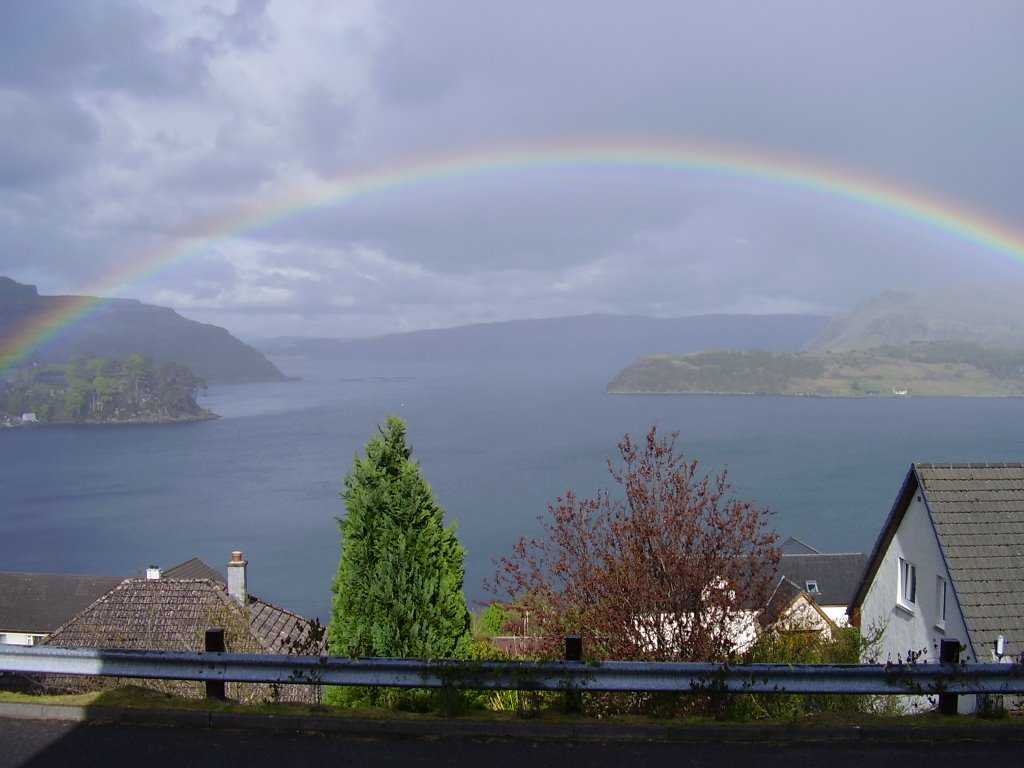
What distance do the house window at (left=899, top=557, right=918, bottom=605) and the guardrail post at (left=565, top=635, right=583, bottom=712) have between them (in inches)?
490

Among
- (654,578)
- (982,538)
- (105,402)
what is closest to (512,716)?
(654,578)

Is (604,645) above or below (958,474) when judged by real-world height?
below

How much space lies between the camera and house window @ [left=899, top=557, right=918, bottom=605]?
16406 mm

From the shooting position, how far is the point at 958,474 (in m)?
15.1

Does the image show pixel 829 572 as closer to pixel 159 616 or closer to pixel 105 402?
pixel 159 616

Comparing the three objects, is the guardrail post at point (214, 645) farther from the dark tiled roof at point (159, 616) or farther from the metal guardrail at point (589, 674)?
the dark tiled roof at point (159, 616)

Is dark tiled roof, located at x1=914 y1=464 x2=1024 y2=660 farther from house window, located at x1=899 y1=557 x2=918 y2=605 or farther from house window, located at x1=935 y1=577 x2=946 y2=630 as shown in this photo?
house window, located at x1=899 y1=557 x2=918 y2=605

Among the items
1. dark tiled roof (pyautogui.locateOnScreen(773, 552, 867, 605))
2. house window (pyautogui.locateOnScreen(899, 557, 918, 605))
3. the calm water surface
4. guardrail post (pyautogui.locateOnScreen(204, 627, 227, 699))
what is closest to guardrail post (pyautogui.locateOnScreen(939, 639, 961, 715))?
guardrail post (pyautogui.locateOnScreen(204, 627, 227, 699))

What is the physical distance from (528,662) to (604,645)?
267 centimetres

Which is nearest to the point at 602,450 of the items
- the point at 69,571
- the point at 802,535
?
the point at 802,535

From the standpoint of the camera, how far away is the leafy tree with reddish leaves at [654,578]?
8.20 m

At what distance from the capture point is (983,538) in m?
14.1

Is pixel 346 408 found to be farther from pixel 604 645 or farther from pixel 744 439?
pixel 604 645

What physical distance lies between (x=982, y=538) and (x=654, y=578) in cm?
813
